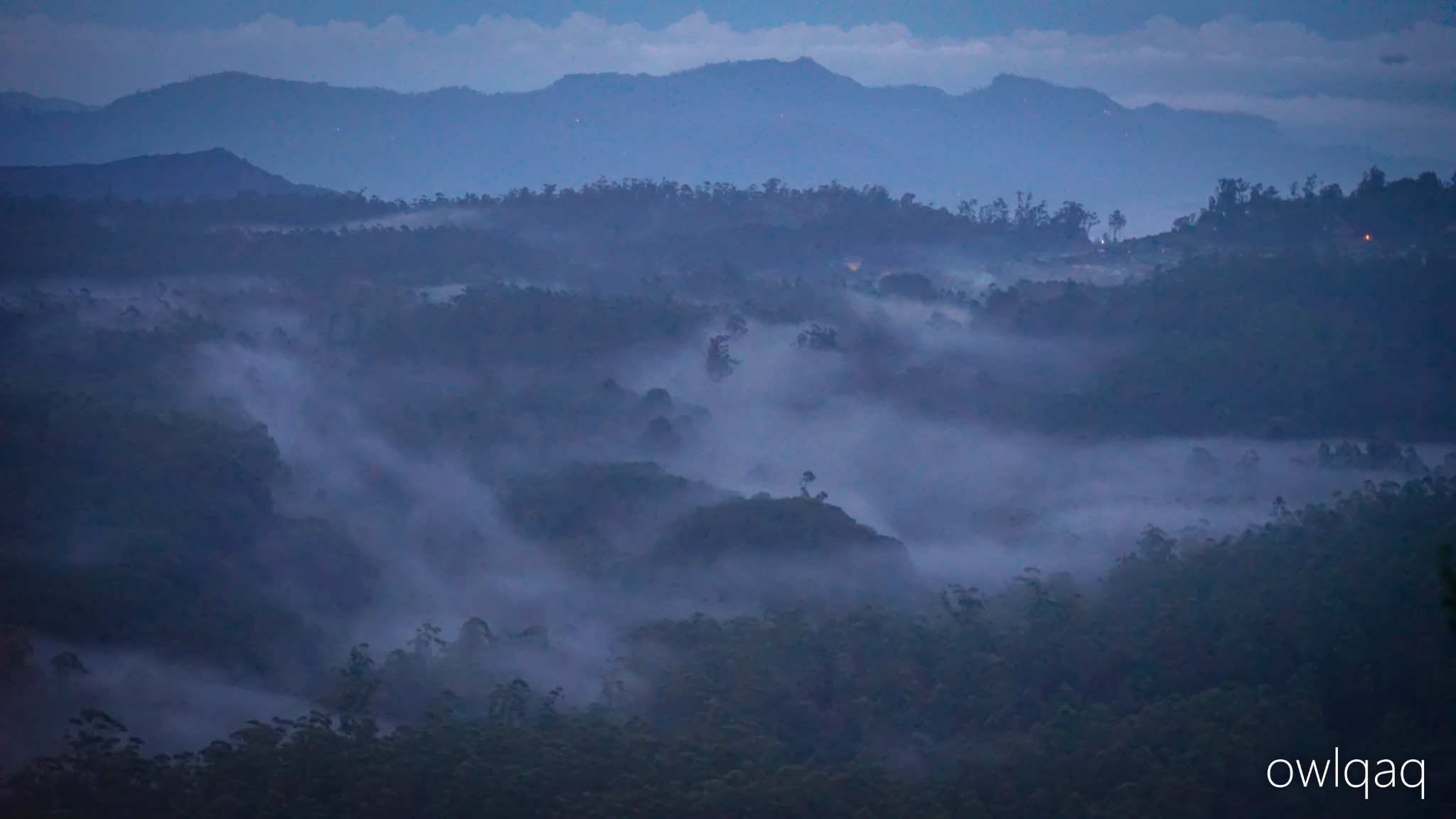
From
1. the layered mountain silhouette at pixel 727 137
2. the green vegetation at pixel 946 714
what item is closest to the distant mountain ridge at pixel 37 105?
the layered mountain silhouette at pixel 727 137

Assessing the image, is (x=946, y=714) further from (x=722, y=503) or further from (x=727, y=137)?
(x=727, y=137)

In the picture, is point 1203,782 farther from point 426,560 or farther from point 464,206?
point 464,206

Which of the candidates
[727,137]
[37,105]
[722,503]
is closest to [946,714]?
[722,503]

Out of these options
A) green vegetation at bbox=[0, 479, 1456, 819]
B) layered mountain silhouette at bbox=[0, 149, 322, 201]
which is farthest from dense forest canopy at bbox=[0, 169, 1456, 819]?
layered mountain silhouette at bbox=[0, 149, 322, 201]

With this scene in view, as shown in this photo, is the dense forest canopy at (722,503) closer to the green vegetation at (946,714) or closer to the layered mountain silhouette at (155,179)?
the green vegetation at (946,714)

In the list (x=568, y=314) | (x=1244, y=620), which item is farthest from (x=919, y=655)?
(x=568, y=314)

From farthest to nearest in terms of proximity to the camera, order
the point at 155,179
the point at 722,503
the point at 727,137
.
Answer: the point at 727,137 → the point at 155,179 → the point at 722,503
